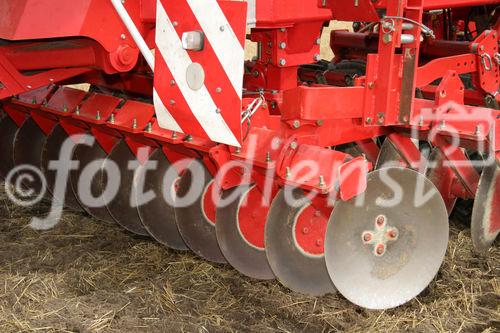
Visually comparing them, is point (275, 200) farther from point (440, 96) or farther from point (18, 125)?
point (18, 125)

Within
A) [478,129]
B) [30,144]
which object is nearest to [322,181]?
[478,129]

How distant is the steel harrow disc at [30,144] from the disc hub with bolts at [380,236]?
7.55ft

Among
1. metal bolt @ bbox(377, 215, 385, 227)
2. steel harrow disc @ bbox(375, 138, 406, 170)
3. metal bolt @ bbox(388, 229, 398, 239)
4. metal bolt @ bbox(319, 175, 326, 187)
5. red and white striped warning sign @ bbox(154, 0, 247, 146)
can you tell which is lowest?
metal bolt @ bbox(388, 229, 398, 239)

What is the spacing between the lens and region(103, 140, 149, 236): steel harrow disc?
3459 mm

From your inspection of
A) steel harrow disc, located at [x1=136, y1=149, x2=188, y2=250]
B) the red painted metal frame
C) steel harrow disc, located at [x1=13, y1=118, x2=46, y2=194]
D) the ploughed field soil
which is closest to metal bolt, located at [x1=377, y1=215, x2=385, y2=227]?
the red painted metal frame

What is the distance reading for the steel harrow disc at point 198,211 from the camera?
10.3 ft

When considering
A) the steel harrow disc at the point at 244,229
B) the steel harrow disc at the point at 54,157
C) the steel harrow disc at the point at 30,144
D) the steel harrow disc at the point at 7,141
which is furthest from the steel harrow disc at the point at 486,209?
the steel harrow disc at the point at 7,141

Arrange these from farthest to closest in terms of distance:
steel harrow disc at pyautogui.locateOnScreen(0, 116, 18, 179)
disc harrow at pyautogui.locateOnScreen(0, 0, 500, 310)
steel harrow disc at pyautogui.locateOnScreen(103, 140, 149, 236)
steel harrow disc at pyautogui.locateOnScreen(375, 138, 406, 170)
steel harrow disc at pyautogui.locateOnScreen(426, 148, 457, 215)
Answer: steel harrow disc at pyautogui.locateOnScreen(0, 116, 18, 179) → steel harrow disc at pyautogui.locateOnScreen(103, 140, 149, 236) → steel harrow disc at pyautogui.locateOnScreen(426, 148, 457, 215) → steel harrow disc at pyautogui.locateOnScreen(375, 138, 406, 170) → disc harrow at pyautogui.locateOnScreen(0, 0, 500, 310)

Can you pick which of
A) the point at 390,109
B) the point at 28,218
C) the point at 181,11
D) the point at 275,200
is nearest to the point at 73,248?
the point at 28,218

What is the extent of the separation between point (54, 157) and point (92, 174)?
34 centimetres

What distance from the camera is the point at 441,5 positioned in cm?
310

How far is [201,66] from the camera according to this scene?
2.47 metres

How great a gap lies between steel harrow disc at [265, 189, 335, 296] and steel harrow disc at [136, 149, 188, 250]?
2.66ft

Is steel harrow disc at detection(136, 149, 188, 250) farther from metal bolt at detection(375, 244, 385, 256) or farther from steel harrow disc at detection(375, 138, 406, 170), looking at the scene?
metal bolt at detection(375, 244, 385, 256)
